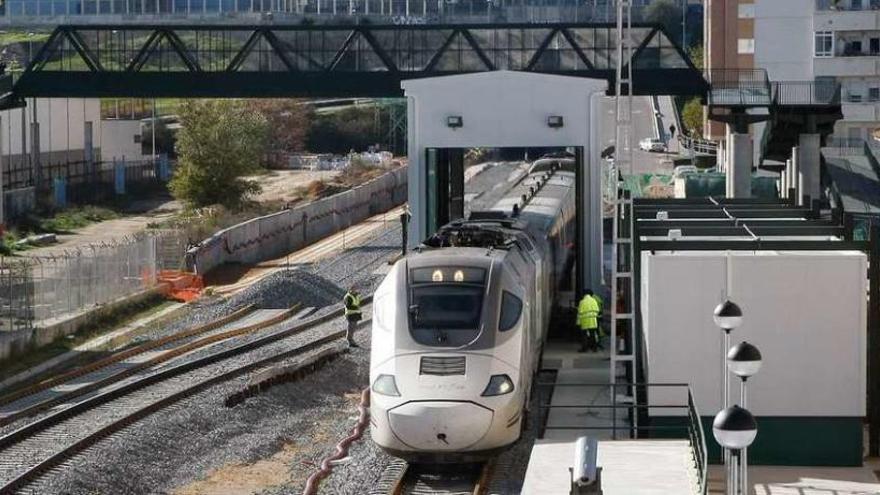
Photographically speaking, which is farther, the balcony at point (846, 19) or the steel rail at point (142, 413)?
the balcony at point (846, 19)

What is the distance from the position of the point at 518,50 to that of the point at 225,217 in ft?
57.6

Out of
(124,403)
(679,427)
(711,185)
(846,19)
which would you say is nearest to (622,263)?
(124,403)

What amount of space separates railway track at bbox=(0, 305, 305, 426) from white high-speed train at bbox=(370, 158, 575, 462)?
8.23 metres

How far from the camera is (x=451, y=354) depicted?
1950 cm

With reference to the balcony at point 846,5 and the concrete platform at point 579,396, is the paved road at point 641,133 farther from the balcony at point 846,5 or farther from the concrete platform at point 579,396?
the concrete platform at point 579,396

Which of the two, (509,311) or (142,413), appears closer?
(509,311)

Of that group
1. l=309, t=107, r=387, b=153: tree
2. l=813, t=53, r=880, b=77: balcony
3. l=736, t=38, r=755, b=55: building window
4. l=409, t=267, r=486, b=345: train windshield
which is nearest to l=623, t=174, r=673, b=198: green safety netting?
l=736, t=38, r=755, b=55: building window

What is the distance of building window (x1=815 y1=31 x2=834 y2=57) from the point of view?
209 ft

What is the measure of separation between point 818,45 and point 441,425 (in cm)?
4811

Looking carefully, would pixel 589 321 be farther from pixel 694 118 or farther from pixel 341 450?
pixel 694 118

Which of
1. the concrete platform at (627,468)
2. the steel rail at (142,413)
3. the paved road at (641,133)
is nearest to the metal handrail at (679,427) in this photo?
the concrete platform at (627,468)

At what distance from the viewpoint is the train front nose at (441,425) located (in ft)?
62.3

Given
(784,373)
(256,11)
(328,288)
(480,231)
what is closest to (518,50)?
(328,288)

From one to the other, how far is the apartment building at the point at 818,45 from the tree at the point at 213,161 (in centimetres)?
2053
